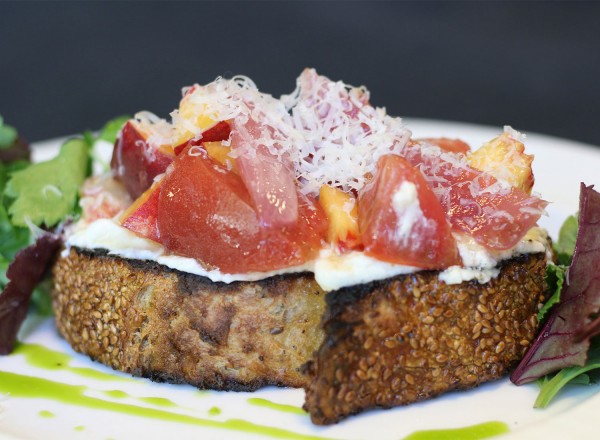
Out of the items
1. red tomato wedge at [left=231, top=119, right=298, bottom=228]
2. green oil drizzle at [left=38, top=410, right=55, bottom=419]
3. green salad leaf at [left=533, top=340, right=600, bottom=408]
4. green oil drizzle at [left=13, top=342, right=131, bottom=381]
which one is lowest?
green oil drizzle at [left=13, top=342, right=131, bottom=381]

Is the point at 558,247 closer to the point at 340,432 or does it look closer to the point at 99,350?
the point at 340,432

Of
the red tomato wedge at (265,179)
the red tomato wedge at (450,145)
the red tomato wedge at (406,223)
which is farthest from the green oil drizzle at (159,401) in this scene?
the red tomato wedge at (450,145)

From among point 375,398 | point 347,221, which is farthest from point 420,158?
point 375,398

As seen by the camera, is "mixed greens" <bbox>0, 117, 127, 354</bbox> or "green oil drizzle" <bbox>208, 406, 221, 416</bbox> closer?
"green oil drizzle" <bbox>208, 406, 221, 416</bbox>

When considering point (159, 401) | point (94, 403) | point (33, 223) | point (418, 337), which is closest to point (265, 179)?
point (418, 337)

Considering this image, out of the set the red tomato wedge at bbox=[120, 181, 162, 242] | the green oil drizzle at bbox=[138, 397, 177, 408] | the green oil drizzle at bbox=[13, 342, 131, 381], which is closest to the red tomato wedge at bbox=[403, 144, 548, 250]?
the red tomato wedge at bbox=[120, 181, 162, 242]

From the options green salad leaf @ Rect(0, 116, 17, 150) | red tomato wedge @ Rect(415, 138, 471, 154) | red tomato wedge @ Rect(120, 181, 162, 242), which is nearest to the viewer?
red tomato wedge @ Rect(120, 181, 162, 242)

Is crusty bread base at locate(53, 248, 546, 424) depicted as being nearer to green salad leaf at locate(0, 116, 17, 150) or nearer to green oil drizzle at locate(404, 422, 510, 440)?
green oil drizzle at locate(404, 422, 510, 440)
